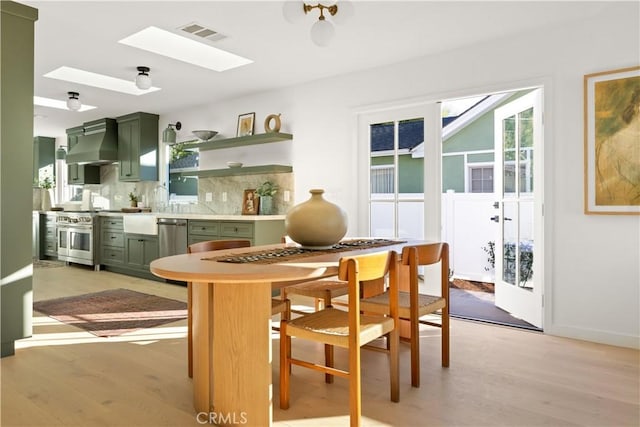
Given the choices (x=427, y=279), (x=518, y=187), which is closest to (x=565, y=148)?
(x=518, y=187)

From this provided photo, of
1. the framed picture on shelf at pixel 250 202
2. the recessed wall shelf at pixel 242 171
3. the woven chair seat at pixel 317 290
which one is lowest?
the woven chair seat at pixel 317 290

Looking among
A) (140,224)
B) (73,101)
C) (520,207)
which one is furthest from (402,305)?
(73,101)

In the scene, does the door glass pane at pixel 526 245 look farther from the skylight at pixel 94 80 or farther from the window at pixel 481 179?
the skylight at pixel 94 80

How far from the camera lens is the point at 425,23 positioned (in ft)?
11.0

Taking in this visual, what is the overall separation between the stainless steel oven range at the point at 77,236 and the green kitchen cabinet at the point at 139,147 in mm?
864

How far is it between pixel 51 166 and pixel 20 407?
8.24m

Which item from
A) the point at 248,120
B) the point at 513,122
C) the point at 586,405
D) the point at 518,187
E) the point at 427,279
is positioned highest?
the point at 248,120

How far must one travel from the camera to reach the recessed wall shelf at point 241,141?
5.08 m

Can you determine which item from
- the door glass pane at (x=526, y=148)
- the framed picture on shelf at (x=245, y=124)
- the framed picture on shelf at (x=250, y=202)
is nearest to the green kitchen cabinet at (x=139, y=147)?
the framed picture on shelf at (x=245, y=124)

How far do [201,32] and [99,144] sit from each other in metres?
4.28

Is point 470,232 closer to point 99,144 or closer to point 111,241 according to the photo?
point 111,241

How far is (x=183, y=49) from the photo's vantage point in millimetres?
4180

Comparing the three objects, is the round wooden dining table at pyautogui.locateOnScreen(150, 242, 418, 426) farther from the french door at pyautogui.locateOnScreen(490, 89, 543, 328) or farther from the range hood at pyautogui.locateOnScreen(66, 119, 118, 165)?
the range hood at pyautogui.locateOnScreen(66, 119, 118, 165)

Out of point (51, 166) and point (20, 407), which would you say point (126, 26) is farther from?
point (51, 166)
